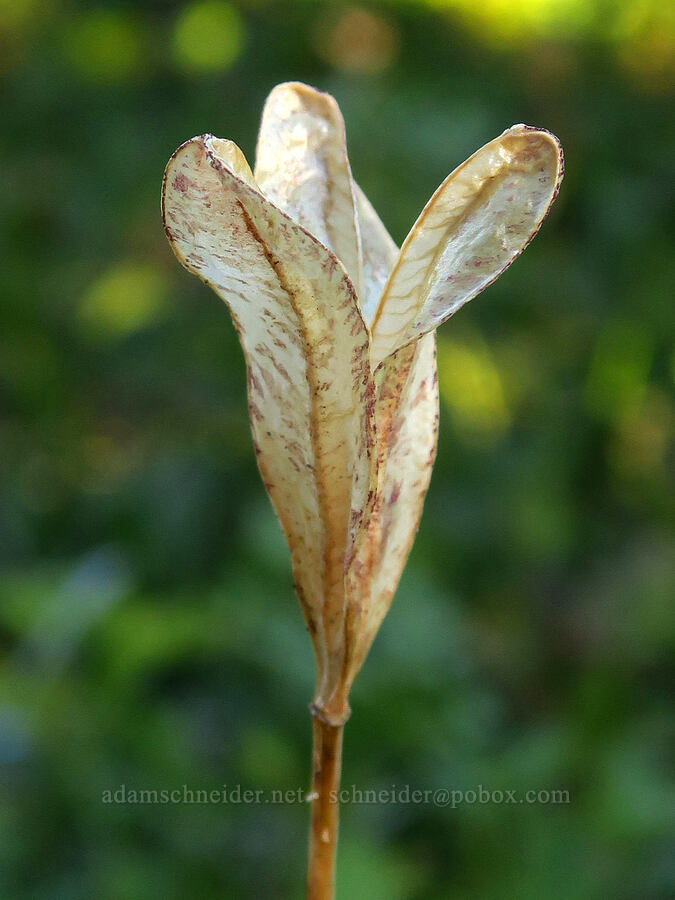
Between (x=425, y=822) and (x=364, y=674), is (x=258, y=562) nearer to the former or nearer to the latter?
(x=364, y=674)

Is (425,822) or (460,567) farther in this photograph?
(460,567)

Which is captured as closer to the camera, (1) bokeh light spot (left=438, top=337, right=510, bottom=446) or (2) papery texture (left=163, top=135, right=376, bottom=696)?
(2) papery texture (left=163, top=135, right=376, bottom=696)

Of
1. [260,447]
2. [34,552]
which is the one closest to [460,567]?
[34,552]

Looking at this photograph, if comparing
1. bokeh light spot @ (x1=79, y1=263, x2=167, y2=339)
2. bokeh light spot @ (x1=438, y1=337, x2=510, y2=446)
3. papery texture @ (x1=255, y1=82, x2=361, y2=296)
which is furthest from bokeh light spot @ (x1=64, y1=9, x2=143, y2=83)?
papery texture @ (x1=255, y1=82, x2=361, y2=296)

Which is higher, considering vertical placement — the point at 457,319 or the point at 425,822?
the point at 457,319

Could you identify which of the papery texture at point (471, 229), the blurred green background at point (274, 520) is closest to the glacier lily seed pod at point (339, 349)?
the papery texture at point (471, 229)

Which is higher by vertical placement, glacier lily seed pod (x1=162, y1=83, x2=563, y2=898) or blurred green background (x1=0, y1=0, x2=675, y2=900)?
glacier lily seed pod (x1=162, y1=83, x2=563, y2=898)

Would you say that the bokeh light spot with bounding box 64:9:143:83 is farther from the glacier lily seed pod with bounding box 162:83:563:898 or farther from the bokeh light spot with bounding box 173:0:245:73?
the glacier lily seed pod with bounding box 162:83:563:898

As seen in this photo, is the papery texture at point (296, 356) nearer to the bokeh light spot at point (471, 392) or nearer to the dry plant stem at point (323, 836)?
the dry plant stem at point (323, 836)
